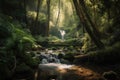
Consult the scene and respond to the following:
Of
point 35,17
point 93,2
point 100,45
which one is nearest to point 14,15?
point 35,17

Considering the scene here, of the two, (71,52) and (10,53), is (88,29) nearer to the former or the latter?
(71,52)

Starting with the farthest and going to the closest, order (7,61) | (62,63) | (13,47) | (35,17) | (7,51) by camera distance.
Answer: (35,17), (62,63), (13,47), (7,51), (7,61)

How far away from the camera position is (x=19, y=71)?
923 cm

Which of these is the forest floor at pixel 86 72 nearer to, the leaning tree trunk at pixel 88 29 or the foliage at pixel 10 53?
the leaning tree trunk at pixel 88 29

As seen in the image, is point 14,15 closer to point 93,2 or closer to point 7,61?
point 93,2

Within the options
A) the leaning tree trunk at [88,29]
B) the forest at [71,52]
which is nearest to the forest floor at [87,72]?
the forest at [71,52]

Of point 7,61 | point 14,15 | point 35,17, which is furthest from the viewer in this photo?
point 35,17

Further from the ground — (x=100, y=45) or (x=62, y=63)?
(x=100, y=45)

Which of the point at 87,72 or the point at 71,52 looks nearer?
the point at 87,72

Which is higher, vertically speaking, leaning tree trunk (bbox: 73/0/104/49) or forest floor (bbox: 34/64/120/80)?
leaning tree trunk (bbox: 73/0/104/49)

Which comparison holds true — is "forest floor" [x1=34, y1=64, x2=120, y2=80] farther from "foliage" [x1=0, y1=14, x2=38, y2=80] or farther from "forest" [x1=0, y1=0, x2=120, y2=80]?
"foliage" [x1=0, y1=14, x2=38, y2=80]

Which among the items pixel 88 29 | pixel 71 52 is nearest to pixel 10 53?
pixel 88 29

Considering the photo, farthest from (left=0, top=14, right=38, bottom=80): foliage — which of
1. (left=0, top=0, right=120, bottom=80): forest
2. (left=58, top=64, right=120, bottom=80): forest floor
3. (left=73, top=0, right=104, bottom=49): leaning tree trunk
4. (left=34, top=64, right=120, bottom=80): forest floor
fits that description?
(left=73, top=0, right=104, bottom=49): leaning tree trunk

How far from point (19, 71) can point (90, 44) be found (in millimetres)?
7202
